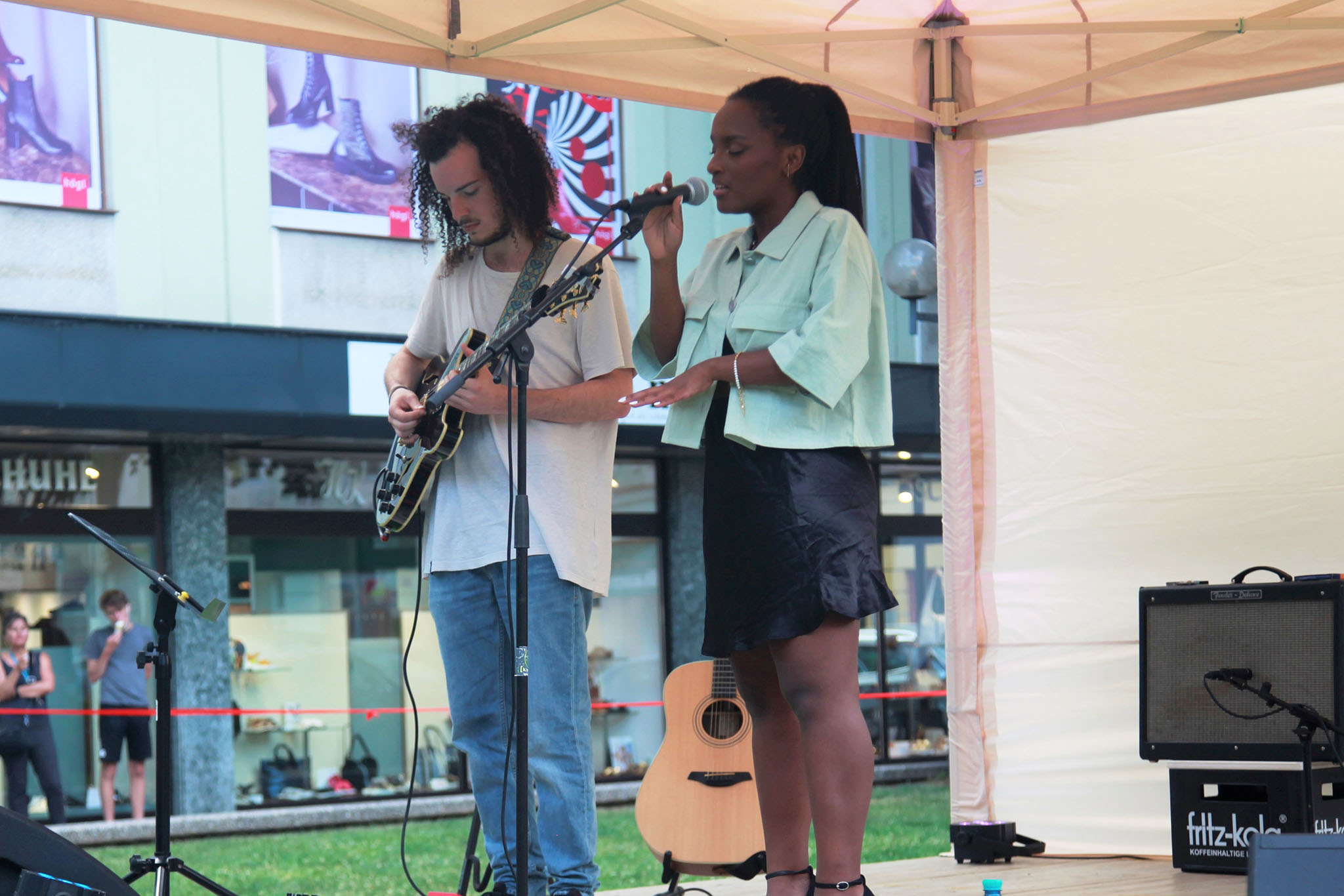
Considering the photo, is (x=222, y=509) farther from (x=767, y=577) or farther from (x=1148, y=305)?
(x=767, y=577)

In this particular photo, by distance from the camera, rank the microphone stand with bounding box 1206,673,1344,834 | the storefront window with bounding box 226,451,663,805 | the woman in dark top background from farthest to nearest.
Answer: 1. the storefront window with bounding box 226,451,663,805
2. the woman in dark top background
3. the microphone stand with bounding box 1206,673,1344,834

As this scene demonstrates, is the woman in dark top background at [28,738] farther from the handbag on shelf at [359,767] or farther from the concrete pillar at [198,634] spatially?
the handbag on shelf at [359,767]

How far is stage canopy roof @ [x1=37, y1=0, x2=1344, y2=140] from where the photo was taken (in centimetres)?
374

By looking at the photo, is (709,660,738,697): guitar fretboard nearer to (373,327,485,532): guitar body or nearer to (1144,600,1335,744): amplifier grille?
(1144,600,1335,744): amplifier grille

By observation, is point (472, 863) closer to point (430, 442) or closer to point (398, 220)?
point (430, 442)

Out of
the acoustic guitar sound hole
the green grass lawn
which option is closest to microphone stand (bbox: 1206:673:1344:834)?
the acoustic guitar sound hole

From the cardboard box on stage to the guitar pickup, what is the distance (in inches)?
51.5

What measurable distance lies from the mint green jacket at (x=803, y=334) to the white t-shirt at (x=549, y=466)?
234mm

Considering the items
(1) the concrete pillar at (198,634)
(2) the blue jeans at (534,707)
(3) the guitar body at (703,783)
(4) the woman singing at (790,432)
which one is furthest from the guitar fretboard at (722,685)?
(1) the concrete pillar at (198,634)

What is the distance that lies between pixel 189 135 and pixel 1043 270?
6547 mm

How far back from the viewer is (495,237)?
10.1 feet

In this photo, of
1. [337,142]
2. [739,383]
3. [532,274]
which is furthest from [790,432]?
[337,142]

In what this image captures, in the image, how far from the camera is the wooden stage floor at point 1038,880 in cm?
383

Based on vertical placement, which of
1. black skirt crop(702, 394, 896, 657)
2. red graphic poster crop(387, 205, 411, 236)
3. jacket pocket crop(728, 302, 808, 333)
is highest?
red graphic poster crop(387, 205, 411, 236)
